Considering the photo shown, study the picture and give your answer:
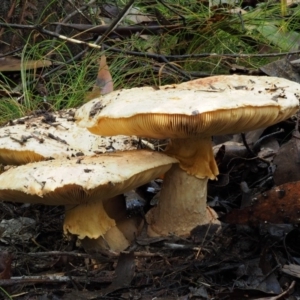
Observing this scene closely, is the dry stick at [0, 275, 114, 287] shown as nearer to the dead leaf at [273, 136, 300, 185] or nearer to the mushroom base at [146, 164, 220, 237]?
the mushroom base at [146, 164, 220, 237]

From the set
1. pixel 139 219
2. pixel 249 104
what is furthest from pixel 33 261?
pixel 249 104

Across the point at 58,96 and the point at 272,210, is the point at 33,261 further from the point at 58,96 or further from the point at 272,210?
the point at 58,96

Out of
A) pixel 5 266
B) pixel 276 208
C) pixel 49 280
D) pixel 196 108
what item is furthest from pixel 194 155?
pixel 5 266

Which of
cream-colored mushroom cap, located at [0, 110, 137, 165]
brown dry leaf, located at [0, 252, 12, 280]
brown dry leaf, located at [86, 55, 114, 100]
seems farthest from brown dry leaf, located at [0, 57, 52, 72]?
brown dry leaf, located at [0, 252, 12, 280]

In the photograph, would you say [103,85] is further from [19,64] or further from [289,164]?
[289,164]

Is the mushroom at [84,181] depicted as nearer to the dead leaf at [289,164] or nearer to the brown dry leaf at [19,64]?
the dead leaf at [289,164]

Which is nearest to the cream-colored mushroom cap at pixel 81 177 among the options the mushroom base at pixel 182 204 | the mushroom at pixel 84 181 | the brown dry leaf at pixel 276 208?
the mushroom at pixel 84 181

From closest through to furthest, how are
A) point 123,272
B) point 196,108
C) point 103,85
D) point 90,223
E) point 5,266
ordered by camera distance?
1. point 196,108
2. point 123,272
3. point 5,266
4. point 90,223
5. point 103,85
